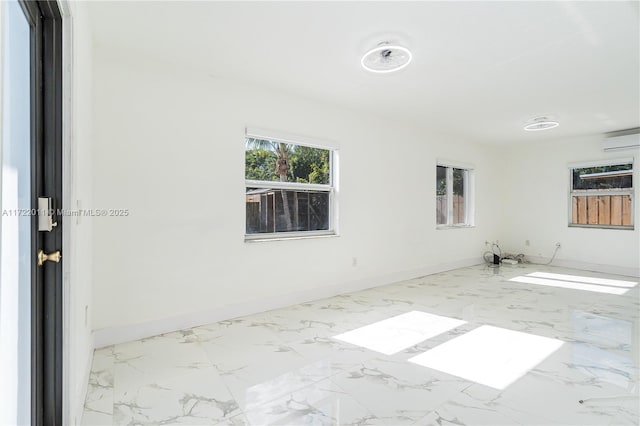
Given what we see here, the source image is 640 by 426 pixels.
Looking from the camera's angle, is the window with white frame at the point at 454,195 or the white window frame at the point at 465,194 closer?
Answer: the window with white frame at the point at 454,195

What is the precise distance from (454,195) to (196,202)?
15.3ft

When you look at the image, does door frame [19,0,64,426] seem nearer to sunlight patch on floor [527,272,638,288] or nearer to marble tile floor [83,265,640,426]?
marble tile floor [83,265,640,426]

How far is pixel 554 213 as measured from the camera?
643 cm

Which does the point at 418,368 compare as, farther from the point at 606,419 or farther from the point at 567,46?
the point at 567,46

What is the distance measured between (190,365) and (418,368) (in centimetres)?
155

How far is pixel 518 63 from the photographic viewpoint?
9.94 ft

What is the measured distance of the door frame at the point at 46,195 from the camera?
4.43 ft

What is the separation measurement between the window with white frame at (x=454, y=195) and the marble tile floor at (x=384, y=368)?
2.35m

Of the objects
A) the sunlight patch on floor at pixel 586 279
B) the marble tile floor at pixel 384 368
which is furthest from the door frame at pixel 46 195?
the sunlight patch on floor at pixel 586 279

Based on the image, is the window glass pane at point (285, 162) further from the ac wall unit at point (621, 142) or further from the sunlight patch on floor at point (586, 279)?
the ac wall unit at point (621, 142)

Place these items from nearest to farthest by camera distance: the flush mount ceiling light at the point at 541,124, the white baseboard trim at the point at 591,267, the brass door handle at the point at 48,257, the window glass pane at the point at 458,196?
the brass door handle at the point at 48,257
the flush mount ceiling light at the point at 541,124
the white baseboard trim at the point at 591,267
the window glass pane at the point at 458,196

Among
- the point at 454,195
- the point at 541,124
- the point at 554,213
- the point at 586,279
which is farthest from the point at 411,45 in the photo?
the point at 554,213

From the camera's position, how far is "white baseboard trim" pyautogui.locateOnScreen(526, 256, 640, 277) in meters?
5.58

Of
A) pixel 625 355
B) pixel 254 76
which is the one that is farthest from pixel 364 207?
pixel 625 355
